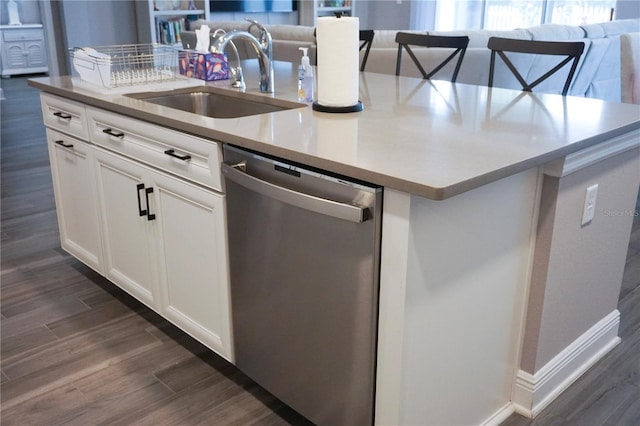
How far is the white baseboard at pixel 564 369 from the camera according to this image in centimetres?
196

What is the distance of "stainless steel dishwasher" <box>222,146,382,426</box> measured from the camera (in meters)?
1.47

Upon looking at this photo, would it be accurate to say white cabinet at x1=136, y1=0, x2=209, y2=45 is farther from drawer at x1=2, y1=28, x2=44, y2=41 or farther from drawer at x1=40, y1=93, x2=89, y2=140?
drawer at x1=40, y1=93, x2=89, y2=140

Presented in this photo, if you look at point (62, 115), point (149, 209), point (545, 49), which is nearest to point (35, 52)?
point (62, 115)

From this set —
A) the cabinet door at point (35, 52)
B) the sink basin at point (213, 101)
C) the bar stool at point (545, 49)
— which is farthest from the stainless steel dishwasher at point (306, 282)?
the cabinet door at point (35, 52)

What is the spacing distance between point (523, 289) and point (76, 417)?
1.50 meters

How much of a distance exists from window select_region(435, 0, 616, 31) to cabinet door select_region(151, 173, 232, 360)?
674 cm

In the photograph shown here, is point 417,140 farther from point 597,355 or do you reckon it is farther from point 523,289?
point 597,355

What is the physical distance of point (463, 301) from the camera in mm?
1609

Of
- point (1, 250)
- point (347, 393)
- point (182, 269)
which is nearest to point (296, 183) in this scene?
point (347, 393)

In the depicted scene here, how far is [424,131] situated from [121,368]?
1.41 meters

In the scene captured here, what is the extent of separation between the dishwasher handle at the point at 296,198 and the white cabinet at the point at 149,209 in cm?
11

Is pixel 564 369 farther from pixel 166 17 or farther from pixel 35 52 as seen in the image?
pixel 35 52

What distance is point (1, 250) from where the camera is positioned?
3.24 m

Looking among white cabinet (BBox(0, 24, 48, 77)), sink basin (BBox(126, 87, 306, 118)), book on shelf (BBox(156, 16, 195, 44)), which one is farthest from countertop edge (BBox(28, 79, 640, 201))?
white cabinet (BBox(0, 24, 48, 77))
